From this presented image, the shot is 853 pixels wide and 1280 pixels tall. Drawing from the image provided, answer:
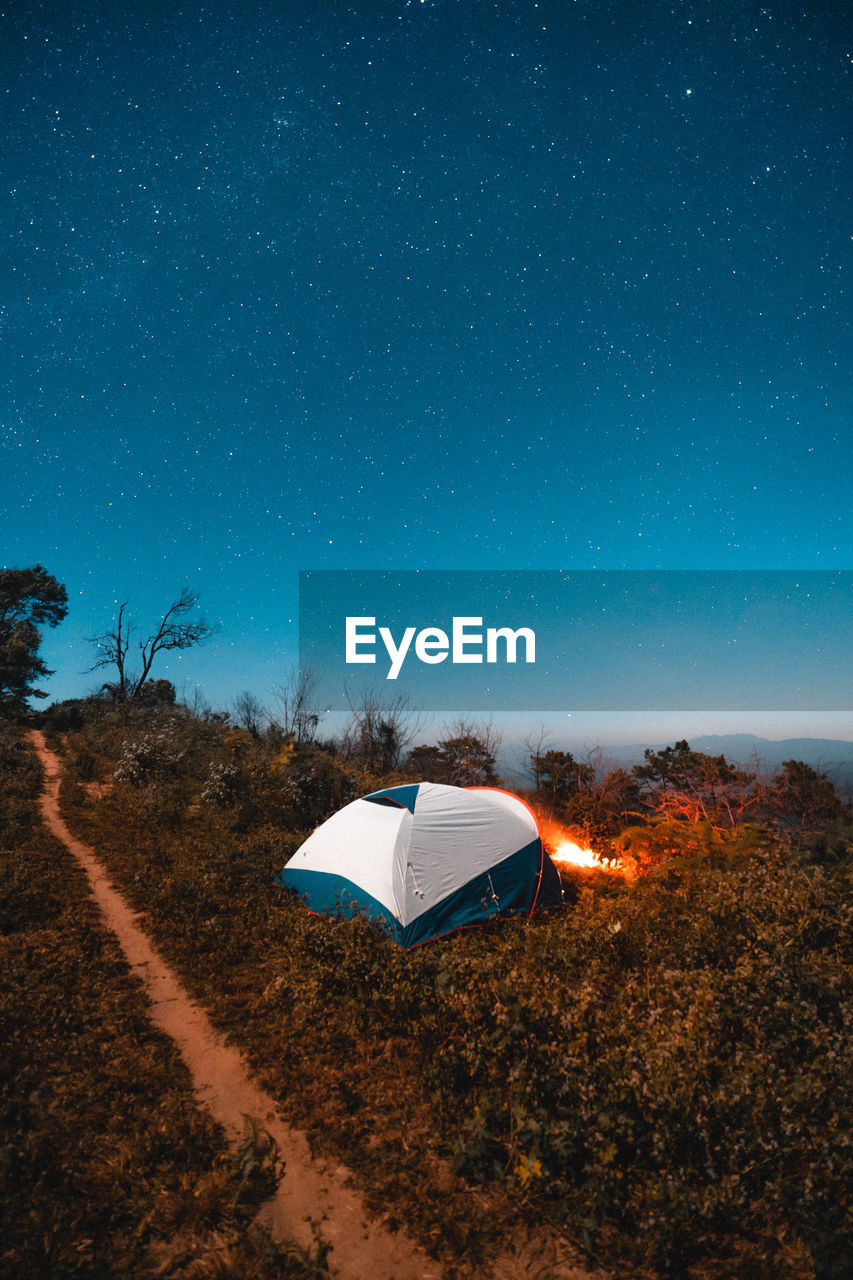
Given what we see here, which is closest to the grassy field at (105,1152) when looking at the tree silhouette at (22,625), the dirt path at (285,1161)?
the dirt path at (285,1161)

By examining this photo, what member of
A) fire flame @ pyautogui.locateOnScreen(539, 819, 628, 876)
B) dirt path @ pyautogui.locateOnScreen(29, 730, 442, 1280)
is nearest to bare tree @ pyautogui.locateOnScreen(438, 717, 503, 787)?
fire flame @ pyautogui.locateOnScreen(539, 819, 628, 876)

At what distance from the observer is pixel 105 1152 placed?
468 centimetres

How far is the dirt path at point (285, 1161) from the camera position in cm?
396

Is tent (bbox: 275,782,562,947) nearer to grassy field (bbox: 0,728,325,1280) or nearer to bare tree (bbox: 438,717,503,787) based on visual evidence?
grassy field (bbox: 0,728,325,1280)

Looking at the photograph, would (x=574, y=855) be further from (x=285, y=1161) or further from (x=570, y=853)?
(x=285, y=1161)

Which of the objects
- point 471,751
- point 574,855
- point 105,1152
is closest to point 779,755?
point 574,855

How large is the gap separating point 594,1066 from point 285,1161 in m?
2.81

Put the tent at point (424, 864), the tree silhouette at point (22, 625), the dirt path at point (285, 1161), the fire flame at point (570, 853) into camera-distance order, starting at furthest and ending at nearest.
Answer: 1. the tree silhouette at point (22, 625)
2. the fire flame at point (570, 853)
3. the tent at point (424, 864)
4. the dirt path at point (285, 1161)

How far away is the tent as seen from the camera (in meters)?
8.32

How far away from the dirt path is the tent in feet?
7.61

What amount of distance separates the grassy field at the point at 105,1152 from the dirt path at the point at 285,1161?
0.18 metres

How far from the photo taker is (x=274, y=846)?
1180cm

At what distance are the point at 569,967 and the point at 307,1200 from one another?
3603 mm

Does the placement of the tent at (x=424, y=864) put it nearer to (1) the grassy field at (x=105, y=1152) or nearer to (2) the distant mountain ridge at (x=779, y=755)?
(1) the grassy field at (x=105, y=1152)
